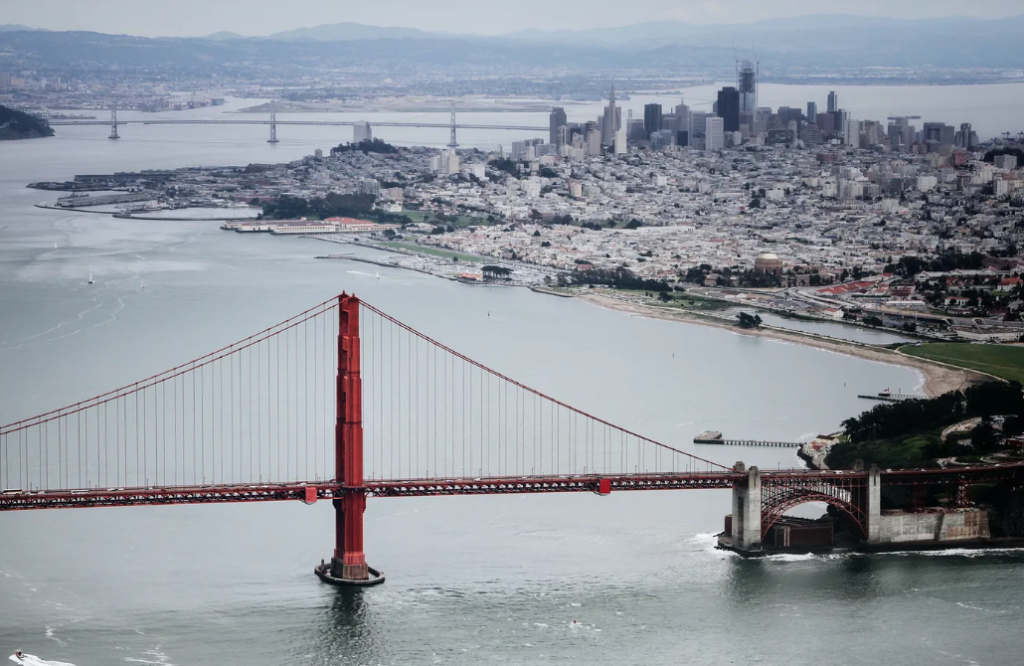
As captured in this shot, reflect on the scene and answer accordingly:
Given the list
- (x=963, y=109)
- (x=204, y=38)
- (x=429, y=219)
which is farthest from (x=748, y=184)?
(x=204, y=38)

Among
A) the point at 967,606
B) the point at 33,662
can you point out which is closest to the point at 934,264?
the point at 967,606

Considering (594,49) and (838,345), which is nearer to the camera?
(838,345)

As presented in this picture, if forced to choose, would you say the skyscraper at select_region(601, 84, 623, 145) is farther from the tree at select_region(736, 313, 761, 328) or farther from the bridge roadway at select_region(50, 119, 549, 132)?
the tree at select_region(736, 313, 761, 328)

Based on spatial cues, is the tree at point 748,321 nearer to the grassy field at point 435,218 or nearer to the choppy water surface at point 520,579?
the choppy water surface at point 520,579

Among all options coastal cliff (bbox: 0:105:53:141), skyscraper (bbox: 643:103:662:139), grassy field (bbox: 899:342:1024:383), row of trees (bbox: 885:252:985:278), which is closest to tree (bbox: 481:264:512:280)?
row of trees (bbox: 885:252:985:278)

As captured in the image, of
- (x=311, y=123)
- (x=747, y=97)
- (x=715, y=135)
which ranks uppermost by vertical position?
(x=747, y=97)

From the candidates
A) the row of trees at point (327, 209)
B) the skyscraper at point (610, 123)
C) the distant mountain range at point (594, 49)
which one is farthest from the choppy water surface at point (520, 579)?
the distant mountain range at point (594, 49)

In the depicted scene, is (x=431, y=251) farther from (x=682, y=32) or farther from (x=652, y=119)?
(x=682, y=32)
